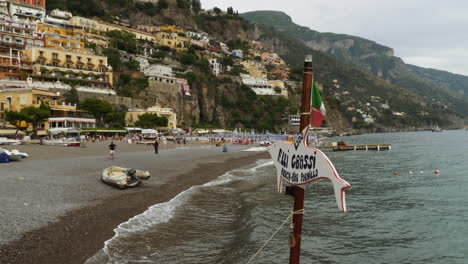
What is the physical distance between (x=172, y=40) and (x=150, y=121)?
180 ft

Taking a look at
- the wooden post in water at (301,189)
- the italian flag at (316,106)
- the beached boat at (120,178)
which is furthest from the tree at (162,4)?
the italian flag at (316,106)

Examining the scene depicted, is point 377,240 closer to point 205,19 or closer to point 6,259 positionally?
point 6,259

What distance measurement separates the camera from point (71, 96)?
205 feet

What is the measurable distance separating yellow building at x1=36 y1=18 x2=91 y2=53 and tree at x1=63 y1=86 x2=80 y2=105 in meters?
14.7

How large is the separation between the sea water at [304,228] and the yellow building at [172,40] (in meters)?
98.8

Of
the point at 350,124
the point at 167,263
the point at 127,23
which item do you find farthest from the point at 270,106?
the point at 167,263

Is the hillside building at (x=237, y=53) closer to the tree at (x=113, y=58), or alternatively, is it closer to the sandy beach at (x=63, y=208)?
the tree at (x=113, y=58)

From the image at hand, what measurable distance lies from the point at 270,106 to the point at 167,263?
373 feet

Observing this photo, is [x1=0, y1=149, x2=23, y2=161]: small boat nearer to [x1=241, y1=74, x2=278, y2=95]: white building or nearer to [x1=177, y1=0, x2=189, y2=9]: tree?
[x1=241, y1=74, x2=278, y2=95]: white building

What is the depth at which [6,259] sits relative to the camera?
7.89 meters

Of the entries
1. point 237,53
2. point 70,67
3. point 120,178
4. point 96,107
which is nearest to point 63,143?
point 96,107

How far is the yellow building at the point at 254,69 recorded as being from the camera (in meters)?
144

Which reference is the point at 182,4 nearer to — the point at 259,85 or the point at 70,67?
the point at 259,85

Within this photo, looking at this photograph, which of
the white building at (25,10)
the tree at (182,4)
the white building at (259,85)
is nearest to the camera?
the white building at (25,10)
